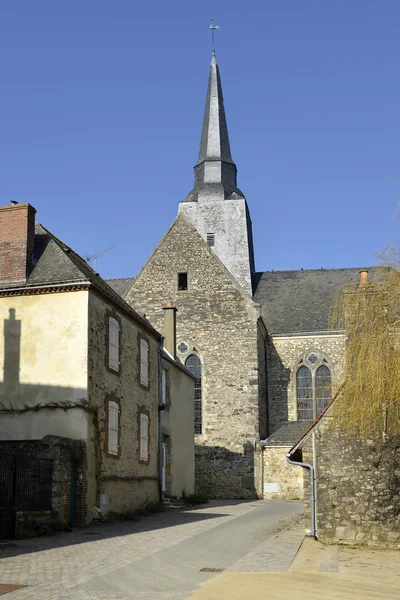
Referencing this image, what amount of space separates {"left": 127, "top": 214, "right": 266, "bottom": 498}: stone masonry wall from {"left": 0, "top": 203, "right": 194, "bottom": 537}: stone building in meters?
9.69

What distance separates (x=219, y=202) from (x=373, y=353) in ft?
86.6

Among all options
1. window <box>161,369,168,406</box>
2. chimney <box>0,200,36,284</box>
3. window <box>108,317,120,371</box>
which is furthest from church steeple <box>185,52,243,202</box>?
chimney <box>0,200,36,284</box>

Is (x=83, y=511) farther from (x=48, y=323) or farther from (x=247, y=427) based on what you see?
(x=247, y=427)

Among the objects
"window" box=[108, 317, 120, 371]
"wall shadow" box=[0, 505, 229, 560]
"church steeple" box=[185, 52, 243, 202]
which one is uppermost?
"church steeple" box=[185, 52, 243, 202]

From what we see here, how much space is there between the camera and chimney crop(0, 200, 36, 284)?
18.2 meters

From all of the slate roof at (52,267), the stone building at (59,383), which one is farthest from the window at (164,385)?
the slate roof at (52,267)

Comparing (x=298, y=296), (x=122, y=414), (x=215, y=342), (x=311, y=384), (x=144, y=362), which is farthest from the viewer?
(x=298, y=296)

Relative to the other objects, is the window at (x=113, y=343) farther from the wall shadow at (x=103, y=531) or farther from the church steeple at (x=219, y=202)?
the church steeple at (x=219, y=202)

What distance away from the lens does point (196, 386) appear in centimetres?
3064

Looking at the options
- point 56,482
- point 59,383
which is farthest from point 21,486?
point 59,383

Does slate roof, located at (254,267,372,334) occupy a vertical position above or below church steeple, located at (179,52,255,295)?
Answer: below

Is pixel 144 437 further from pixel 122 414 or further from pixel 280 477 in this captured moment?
pixel 280 477

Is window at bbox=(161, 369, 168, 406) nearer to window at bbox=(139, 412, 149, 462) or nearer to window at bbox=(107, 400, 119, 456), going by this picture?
window at bbox=(139, 412, 149, 462)

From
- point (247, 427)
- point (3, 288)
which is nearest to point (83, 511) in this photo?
point (3, 288)
